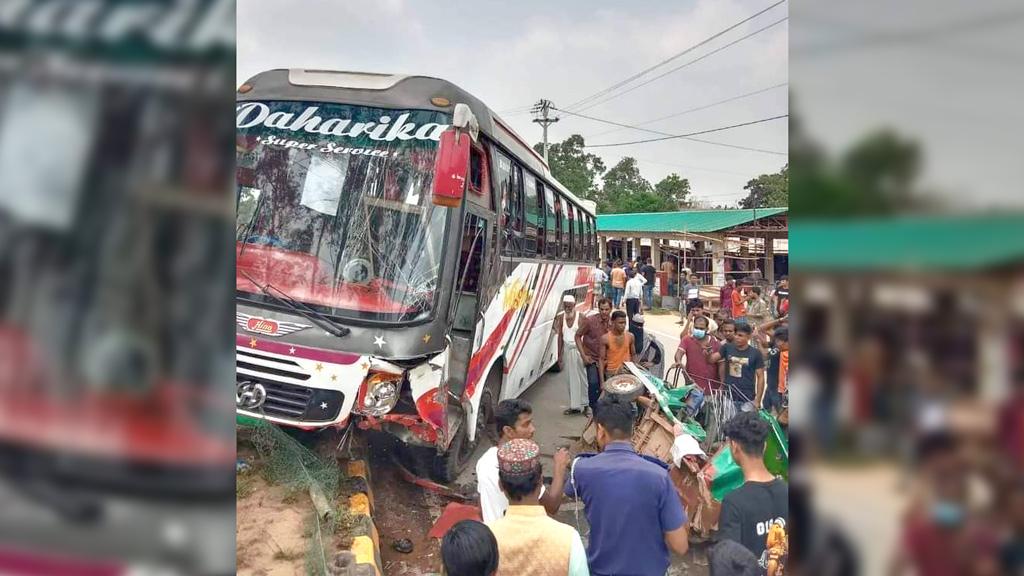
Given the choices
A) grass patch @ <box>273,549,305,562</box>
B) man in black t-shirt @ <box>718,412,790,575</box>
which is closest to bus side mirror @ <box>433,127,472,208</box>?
man in black t-shirt @ <box>718,412,790,575</box>

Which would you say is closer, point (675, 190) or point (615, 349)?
point (615, 349)

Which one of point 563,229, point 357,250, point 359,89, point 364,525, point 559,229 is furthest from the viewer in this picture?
point 563,229

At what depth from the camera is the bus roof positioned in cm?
460

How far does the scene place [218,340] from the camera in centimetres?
78

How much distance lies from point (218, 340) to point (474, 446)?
5628 millimetres

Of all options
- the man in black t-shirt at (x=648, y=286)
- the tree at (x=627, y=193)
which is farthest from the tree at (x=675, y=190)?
the man in black t-shirt at (x=648, y=286)

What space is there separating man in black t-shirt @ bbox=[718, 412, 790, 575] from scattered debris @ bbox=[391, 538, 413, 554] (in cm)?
246

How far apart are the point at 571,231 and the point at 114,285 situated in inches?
390

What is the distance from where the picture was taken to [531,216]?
7.27m

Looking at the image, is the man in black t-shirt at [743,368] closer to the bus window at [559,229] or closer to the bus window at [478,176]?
the bus window at [478,176]

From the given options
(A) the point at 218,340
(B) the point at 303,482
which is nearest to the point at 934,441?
(A) the point at 218,340

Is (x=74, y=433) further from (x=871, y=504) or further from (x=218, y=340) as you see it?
(x=871, y=504)

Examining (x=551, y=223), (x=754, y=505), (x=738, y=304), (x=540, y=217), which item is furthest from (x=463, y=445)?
(x=738, y=304)

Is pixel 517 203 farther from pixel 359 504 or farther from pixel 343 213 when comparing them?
pixel 359 504
